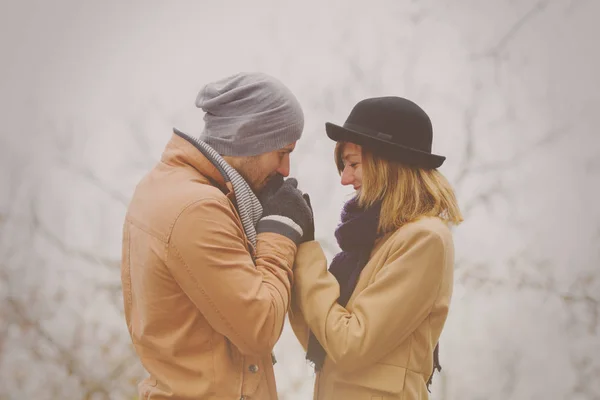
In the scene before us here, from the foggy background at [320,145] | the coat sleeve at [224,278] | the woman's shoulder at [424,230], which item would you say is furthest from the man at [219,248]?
the foggy background at [320,145]

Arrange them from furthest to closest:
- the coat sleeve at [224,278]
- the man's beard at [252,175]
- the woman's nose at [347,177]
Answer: the woman's nose at [347,177]
the man's beard at [252,175]
the coat sleeve at [224,278]

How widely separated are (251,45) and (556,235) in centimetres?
165

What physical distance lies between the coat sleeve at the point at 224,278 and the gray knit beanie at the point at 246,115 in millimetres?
201

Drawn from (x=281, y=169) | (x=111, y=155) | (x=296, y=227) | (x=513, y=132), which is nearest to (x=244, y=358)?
(x=296, y=227)

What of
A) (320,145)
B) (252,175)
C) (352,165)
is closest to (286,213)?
(252,175)

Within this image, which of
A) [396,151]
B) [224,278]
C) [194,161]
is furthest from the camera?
[396,151]

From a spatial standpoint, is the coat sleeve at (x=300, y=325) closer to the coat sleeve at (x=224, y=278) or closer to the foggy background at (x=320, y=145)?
the coat sleeve at (x=224, y=278)

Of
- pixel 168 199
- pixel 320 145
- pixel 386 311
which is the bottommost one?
pixel 386 311

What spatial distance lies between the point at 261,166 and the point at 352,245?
0.32 meters

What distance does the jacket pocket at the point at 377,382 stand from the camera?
5.18 ft

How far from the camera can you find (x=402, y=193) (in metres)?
1.64

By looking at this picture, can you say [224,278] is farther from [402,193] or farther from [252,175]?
[402,193]

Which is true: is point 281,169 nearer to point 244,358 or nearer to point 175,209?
point 175,209

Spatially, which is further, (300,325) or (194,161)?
(300,325)
